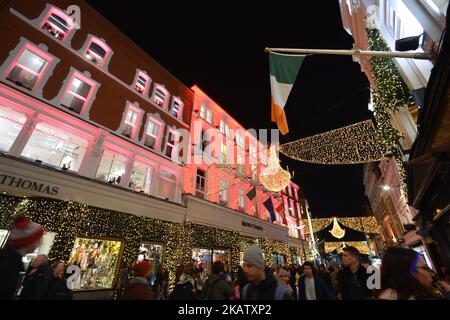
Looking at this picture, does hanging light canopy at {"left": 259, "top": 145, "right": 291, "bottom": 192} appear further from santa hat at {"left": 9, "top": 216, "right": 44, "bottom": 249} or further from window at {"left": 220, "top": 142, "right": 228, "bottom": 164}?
santa hat at {"left": 9, "top": 216, "right": 44, "bottom": 249}

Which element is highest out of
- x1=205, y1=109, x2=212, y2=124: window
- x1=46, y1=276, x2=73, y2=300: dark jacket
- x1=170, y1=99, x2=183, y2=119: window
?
x1=205, y1=109, x2=212, y2=124: window

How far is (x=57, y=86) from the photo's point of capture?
1028 centimetres

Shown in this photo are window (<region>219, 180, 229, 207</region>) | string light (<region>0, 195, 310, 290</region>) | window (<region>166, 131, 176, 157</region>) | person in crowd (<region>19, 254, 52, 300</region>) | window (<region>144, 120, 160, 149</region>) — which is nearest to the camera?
person in crowd (<region>19, 254, 52, 300</region>)

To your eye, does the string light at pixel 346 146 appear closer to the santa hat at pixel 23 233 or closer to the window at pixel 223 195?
the window at pixel 223 195

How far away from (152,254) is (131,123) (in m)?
7.74

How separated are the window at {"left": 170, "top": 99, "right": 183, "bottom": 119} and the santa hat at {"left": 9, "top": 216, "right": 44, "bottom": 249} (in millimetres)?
13171

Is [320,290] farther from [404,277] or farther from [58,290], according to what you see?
[58,290]

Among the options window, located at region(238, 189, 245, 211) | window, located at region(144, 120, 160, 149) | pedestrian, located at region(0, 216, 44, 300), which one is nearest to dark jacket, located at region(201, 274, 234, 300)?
pedestrian, located at region(0, 216, 44, 300)

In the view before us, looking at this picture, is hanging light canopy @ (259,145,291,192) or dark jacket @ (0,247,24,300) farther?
hanging light canopy @ (259,145,291,192)

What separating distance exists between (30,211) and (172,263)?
7.25 metres

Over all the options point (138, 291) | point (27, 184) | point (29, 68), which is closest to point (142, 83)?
point (29, 68)

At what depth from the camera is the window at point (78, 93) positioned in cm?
1070

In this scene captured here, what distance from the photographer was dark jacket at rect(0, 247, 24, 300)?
273 cm
